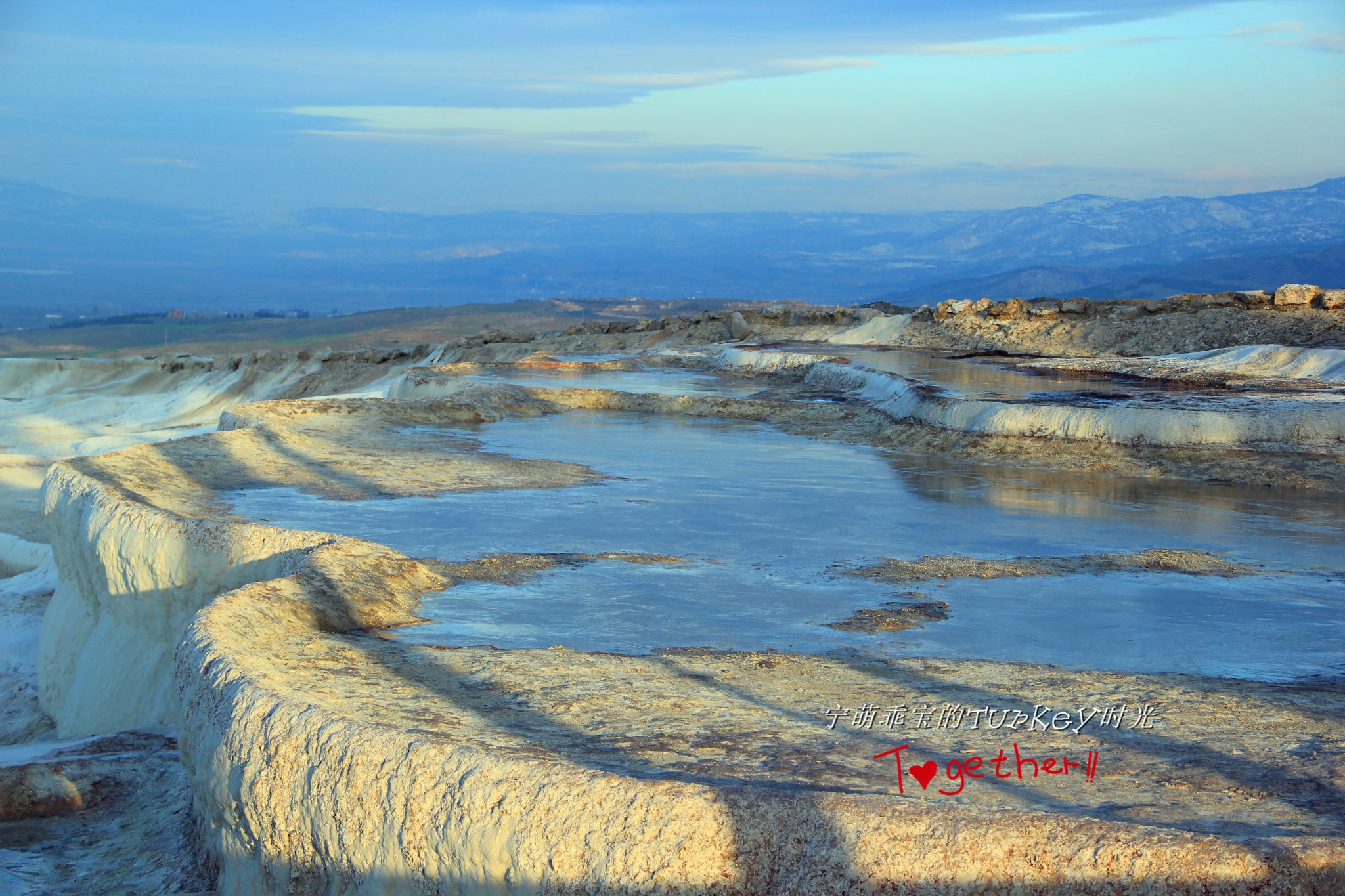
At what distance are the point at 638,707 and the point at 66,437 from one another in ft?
67.8

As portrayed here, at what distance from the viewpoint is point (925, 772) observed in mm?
3006

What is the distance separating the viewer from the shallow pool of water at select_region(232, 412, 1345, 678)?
448 centimetres

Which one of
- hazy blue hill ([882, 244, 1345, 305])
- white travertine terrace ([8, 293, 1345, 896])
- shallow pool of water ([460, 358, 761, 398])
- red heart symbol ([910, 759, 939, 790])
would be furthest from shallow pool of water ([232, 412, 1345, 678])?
hazy blue hill ([882, 244, 1345, 305])

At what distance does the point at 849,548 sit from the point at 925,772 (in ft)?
10.4

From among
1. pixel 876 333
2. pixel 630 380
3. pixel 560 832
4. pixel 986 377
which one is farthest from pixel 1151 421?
pixel 876 333

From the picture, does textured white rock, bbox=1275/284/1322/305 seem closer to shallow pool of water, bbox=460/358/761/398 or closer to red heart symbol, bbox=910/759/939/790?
shallow pool of water, bbox=460/358/761/398

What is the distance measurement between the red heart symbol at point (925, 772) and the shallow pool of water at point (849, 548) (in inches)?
48.8

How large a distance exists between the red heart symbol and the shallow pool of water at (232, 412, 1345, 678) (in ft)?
4.07

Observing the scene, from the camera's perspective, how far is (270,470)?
7855mm

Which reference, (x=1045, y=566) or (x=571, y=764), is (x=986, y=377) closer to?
(x=1045, y=566)

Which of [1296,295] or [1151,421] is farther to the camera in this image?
[1296,295]

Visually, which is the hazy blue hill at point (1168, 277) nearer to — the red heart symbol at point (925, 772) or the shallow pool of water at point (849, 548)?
the shallow pool of water at point (849, 548)

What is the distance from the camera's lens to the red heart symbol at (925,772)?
9.64ft

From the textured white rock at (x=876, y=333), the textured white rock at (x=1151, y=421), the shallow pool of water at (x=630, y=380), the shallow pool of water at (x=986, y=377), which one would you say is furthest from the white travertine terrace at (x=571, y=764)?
the textured white rock at (x=876, y=333)
